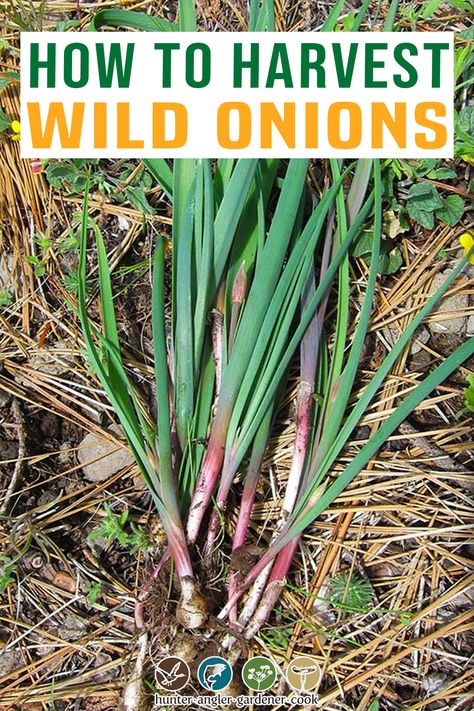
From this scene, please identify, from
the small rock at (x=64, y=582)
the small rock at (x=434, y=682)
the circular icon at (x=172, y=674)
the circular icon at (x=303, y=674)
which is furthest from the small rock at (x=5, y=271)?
the small rock at (x=434, y=682)

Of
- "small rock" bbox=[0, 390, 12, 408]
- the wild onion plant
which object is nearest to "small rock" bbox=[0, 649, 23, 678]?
the wild onion plant

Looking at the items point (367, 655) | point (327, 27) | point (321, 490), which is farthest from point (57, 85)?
point (367, 655)

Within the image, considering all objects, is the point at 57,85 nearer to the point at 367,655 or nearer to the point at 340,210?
the point at 340,210

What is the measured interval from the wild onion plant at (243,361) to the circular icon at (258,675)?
0.04 meters

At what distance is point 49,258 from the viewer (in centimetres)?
145

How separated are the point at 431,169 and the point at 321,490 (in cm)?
68

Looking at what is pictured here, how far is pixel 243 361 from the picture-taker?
1.13 metres

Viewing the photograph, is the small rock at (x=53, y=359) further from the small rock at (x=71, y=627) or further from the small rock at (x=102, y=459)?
the small rock at (x=71, y=627)

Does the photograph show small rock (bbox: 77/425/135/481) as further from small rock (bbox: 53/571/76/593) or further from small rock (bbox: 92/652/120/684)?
small rock (bbox: 92/652/120/684)

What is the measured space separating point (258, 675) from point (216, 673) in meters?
0.08

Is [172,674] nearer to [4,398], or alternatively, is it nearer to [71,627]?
[71,627]

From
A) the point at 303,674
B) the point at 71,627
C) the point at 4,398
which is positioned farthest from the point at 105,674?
the point at 4,398

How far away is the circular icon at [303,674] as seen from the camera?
1148mm

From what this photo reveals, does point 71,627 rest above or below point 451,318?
below
